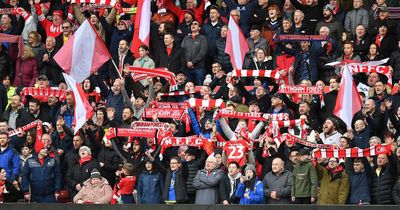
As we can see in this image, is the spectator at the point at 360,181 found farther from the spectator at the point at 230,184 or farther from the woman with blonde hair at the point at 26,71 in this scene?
the woman with blonde hair at the point at 26,71

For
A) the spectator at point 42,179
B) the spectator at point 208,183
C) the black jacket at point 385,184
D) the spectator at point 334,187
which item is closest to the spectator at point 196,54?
the spectator at point 42,179

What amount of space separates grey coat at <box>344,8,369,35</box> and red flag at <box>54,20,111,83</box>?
519 centimetres

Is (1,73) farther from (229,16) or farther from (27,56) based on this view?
(229,16)

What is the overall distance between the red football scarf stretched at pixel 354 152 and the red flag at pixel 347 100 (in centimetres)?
187

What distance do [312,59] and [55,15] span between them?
267 inches

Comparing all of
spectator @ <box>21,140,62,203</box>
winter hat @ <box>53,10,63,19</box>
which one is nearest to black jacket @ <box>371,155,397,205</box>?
spectator @ <box>21,140,62,203</box>

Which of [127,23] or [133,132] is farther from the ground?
[127,23]

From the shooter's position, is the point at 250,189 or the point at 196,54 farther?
the point at 196,54

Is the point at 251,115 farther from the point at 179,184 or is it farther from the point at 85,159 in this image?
the point at 85,159

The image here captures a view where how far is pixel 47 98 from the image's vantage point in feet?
118

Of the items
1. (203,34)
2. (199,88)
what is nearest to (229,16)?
(203,34)

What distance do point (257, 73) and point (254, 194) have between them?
4.98 m

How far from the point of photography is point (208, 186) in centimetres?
3128

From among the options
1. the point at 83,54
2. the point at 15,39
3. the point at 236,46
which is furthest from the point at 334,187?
the point at 15,39
